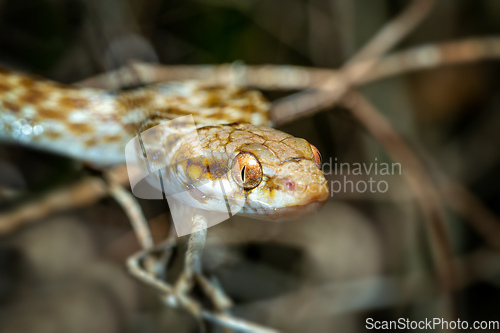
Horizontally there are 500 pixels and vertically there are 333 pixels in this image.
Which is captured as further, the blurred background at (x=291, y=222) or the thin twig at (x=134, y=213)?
the blurred background at (x=291, y=222)

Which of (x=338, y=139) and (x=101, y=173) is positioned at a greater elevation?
(x=338, y=139)

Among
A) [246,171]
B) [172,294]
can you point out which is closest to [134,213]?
[172,294]

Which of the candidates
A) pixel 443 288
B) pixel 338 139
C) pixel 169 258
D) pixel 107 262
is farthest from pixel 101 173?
pixel 443 288

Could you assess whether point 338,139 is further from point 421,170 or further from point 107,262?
point 107,262

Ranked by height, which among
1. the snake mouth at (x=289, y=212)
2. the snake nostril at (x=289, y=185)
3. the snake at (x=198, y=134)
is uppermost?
the snake at (x=198, y=134)

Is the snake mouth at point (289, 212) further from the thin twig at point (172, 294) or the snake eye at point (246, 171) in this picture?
the thin twig at point (172, 294)

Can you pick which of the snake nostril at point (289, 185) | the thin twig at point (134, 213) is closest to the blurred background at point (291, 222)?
the thin twig at point (134, 213)

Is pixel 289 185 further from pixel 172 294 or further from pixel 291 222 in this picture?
pixel 291 222

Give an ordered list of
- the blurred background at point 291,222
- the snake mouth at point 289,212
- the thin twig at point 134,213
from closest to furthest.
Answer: the snake mouth at point 289,212
the thin twig at point 134,213
the blurred background at point 291,222
